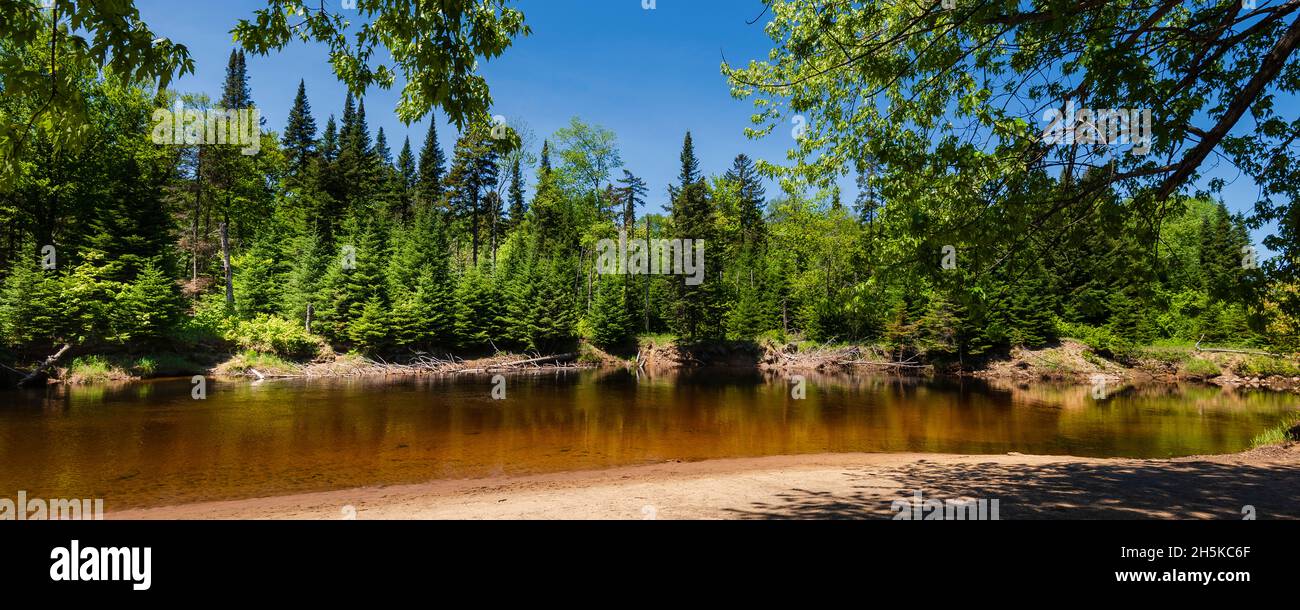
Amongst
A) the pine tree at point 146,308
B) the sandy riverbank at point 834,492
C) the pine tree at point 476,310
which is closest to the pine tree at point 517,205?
the pine tree at point 476,310

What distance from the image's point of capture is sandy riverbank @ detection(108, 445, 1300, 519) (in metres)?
6.35

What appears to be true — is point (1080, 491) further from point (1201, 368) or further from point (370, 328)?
point (1201, 368)

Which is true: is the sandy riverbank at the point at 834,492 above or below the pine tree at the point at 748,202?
below

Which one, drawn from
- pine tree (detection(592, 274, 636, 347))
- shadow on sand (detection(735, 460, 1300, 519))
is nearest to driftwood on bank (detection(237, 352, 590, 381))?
pine tree (detection(592, 274, 636, 347))

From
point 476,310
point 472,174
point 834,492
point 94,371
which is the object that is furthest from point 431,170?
point 834,492

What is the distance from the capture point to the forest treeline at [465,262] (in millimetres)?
8109

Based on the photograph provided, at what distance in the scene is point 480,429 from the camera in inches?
666

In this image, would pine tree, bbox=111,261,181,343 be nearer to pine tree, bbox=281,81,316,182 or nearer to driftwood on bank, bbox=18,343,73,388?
driftwood on bank, bbox=18,343,73,388

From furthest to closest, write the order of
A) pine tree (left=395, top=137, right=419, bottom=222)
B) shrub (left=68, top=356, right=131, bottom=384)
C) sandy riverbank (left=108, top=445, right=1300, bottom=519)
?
1. pine tree (left=395, top=137, right=419, bottom=222)
2. shrub (left=68, top=356, right=131, bottom=384)
3. sandy riverbank (left=108, top=445, right=1300, bottom=519)

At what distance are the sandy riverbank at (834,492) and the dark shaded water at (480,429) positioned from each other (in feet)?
4.90

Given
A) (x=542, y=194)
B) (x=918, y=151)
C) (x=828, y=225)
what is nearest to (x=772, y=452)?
(x=918, y=151)

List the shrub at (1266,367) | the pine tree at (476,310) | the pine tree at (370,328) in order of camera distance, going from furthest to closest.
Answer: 1. the pine tree at (476,310)
2. the pine tree at (370,328)
3. the shrub at (1266,367)

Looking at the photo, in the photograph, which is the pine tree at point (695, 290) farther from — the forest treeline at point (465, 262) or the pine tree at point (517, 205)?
the pine tree at point (517, 205)

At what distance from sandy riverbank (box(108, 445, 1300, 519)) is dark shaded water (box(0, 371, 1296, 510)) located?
4.90ft
